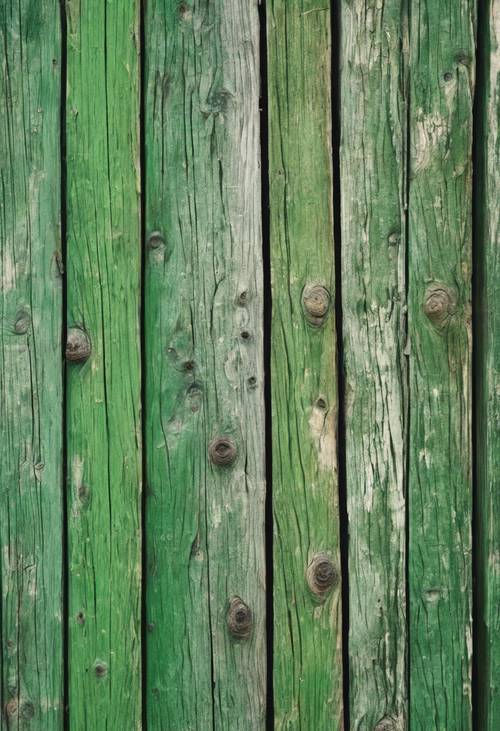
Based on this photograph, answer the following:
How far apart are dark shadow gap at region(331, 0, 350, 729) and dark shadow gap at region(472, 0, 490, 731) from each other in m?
0.31

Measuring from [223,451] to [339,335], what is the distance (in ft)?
1.27

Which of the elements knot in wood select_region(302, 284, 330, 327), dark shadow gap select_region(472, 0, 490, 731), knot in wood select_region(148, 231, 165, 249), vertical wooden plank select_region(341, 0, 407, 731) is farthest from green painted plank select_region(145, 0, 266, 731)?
dark shadow gap select_region(472, 0, 490, 731)

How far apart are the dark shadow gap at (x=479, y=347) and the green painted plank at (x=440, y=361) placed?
32 millimetres

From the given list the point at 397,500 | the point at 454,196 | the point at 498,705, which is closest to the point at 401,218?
the point at 454,196

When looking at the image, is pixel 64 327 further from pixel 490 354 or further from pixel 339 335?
pixel 490 354

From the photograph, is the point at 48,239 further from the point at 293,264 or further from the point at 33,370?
the point at 293,264

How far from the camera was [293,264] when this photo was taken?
1.79 meters

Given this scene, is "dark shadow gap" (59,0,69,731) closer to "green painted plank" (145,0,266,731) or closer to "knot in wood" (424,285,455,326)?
"green painted plank" (145,0,266,731)

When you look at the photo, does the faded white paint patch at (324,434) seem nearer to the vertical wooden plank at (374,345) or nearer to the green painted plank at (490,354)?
the vertical wooden plank at (374,345)

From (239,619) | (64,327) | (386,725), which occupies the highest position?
(64,327)

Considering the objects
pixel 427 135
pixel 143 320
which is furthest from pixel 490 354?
pixel 143 320

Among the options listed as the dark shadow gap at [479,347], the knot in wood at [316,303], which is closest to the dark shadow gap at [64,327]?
the knot in wood at [316,303]

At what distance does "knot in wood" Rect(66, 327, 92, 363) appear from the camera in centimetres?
181

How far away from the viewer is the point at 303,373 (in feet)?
5.88
